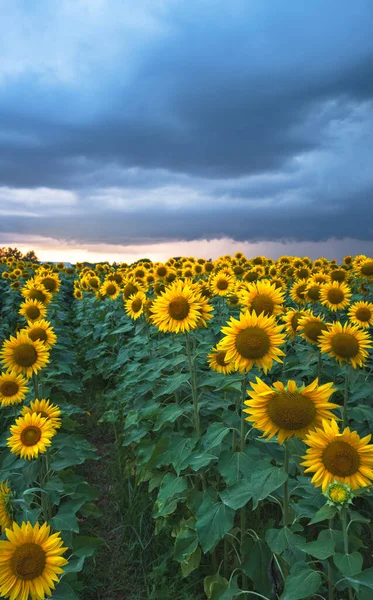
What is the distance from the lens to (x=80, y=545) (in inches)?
161

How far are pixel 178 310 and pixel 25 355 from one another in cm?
176

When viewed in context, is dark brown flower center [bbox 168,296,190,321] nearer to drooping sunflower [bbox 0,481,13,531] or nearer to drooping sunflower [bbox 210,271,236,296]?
drooping sunflower [bbox 0,481,13,531]

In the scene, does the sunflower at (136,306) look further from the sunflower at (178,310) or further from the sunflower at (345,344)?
the sunflower at (345,344)

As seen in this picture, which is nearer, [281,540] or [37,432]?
[281,540]

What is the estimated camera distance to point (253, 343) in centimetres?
334

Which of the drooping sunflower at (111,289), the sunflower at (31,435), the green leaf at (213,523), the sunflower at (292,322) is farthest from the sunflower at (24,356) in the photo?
the drooping sunflower at (111,289)

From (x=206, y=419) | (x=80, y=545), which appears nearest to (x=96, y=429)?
(x=206, y=419)

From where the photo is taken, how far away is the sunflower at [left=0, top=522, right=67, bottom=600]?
3002mm

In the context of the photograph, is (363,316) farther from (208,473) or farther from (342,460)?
(342,460)

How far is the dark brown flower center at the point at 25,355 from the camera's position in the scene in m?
4.99

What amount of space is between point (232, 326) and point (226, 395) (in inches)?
63.8

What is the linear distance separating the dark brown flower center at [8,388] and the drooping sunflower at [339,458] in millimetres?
3409

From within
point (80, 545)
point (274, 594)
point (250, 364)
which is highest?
point (250, 364)

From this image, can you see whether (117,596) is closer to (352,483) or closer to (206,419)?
(206,419)
